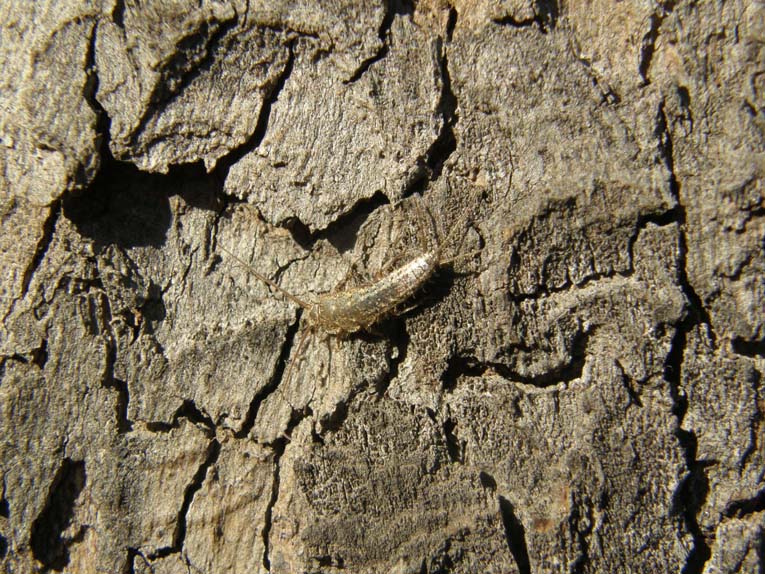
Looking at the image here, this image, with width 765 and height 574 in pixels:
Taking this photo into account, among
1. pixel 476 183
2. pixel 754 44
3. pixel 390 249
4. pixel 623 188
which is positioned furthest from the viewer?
pixel 390 249

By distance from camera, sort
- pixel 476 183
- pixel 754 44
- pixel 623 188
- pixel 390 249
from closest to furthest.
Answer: pixel 754 44 → pixel 623 188 → pixel 476 183 → pixel 390 249

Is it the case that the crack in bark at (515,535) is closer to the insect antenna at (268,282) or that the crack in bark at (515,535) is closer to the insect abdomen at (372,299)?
the insect abdomen at (372,299)

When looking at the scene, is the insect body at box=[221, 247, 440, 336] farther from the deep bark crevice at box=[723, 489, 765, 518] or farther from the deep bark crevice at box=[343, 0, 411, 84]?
the deep bark crevice at box=[723, 489, 765, 518]

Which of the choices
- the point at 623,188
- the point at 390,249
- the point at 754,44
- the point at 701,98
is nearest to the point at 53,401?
the point at 390,249

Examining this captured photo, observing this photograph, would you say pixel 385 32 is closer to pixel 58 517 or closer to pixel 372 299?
pixel 372 299

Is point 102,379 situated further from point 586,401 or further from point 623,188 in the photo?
point 623,188

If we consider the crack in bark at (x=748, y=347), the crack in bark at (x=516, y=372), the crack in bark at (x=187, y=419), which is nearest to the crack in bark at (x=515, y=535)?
the crack in bark at (x=516, y=372)

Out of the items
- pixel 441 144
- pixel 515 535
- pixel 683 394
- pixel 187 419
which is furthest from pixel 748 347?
pixel 187 419
